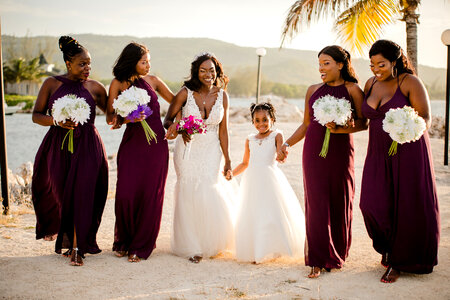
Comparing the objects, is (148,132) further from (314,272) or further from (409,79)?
(409,79)

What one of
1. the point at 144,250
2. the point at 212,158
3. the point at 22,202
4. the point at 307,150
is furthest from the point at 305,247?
the point at 22,202

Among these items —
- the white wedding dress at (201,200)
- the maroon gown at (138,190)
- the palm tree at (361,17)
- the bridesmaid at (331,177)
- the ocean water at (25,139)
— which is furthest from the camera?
the ocean water at (25,139)

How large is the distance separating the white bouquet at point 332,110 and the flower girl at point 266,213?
111cm

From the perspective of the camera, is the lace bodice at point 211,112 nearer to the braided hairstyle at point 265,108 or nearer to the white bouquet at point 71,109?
the braided hairstyle at point 265,108

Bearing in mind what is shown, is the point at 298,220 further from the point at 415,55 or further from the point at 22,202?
the point at 415,55

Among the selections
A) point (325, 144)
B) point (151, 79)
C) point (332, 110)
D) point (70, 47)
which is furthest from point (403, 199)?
point (70, 47)

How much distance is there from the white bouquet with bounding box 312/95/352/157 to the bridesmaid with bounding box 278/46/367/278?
0.27 metres

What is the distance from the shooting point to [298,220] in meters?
5.68

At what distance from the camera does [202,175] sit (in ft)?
19.1

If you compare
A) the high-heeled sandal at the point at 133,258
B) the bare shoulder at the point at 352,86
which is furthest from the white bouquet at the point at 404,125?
the high-heeled sandal at the point at 133,258

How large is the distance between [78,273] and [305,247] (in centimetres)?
262

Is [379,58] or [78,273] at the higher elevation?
[379,58]

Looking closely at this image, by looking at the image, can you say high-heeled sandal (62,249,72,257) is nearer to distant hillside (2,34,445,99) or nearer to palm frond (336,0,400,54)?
palm frond (336,0,400,54)

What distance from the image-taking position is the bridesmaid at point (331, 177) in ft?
16.8
